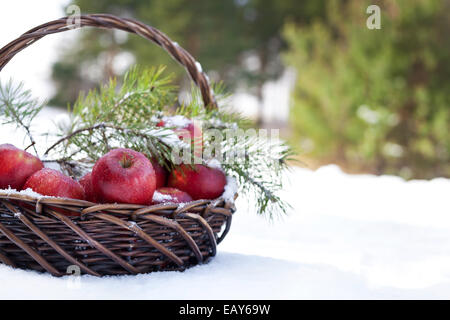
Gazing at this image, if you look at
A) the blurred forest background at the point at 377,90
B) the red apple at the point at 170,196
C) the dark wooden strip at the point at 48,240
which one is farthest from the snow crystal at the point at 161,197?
the blurred forest background at the point at 377,90

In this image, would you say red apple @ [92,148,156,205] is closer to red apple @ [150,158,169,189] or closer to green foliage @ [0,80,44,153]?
red apple @ [150,158,169,189]

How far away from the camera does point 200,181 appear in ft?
2.22

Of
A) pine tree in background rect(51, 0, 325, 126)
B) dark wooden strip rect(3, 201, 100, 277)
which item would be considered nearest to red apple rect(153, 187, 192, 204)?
dark wooden strip rect(3, 201, 100, 277)

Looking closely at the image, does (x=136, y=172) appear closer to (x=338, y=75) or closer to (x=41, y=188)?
(x=41, y=188)

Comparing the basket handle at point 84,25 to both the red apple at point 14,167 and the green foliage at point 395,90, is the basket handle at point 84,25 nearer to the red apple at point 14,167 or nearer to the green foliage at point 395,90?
the red apple at point 14,167

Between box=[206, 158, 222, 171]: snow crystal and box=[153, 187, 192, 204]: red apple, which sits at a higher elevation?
box=[206, 158, 222, 171]: snow crystal

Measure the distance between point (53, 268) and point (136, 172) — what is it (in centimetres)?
14

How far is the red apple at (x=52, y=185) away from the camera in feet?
1.97

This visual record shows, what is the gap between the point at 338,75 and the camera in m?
3.90

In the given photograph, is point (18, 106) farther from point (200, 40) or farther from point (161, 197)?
point (200, 40)

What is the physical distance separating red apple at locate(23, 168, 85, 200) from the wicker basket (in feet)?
0.13

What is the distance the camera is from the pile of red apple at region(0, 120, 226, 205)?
1.95ft

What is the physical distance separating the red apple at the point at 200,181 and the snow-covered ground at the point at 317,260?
0.05 m
